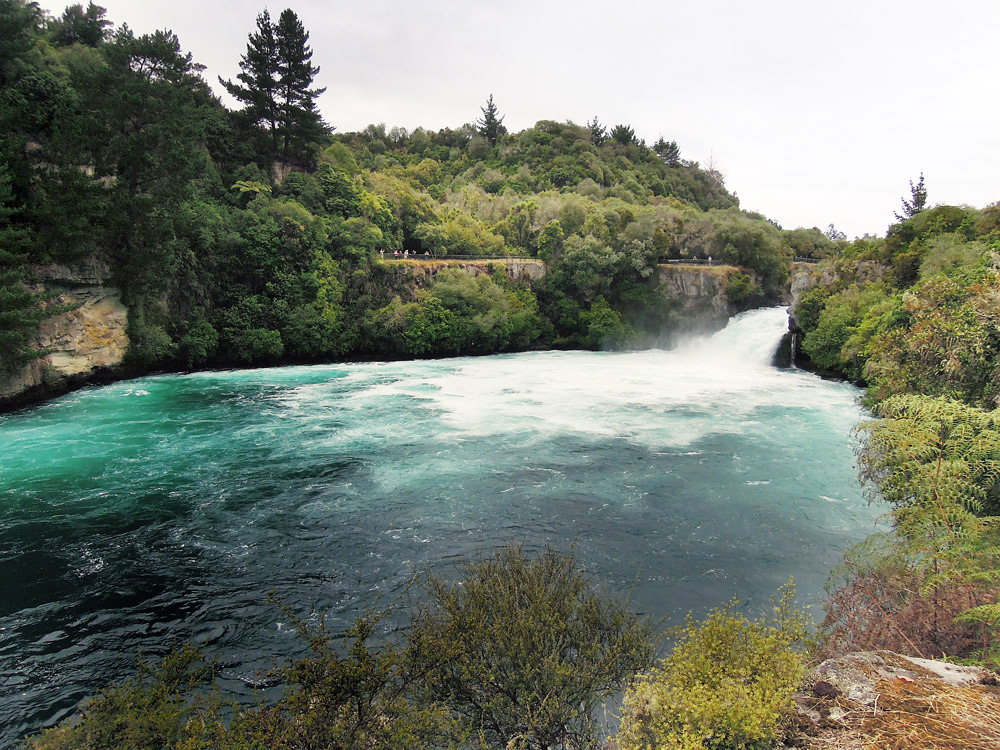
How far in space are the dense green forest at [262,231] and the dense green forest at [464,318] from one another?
171 mm

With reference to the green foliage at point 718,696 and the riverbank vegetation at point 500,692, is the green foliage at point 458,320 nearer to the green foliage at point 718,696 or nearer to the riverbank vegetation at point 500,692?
the riverbank vegetation at point 500,692

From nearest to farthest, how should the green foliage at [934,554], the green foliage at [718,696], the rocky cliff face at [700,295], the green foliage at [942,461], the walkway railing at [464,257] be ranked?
the green foliage at [718,696] < the green foliage at [934,554] < the green foliage at [942,461] < the walkway railing at [464,257] < the rocky cliff face at [700,295]

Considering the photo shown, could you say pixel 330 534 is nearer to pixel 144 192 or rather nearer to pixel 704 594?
pixel 704 594

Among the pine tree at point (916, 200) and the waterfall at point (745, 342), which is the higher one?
the pine tree at point (916, 200)

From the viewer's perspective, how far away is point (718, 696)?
4281 mm

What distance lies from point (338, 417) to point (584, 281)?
25500 mm

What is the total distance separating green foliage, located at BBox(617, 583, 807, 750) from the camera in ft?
13.1

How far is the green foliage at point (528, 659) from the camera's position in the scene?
5113 millimetres

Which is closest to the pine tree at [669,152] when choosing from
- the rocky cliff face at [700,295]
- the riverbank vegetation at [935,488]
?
the rocky cliff face at [700,295]

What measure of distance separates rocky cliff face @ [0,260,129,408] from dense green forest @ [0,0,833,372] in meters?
0.71

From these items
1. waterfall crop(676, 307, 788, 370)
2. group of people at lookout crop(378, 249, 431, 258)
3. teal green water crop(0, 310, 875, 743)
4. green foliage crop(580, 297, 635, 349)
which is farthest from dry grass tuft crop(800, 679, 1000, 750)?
group of people at lookout crop(378, 249, 431, 258)

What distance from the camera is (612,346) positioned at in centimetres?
3944

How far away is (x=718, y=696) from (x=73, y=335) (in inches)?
1079

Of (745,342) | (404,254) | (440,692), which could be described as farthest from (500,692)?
(404,254)
